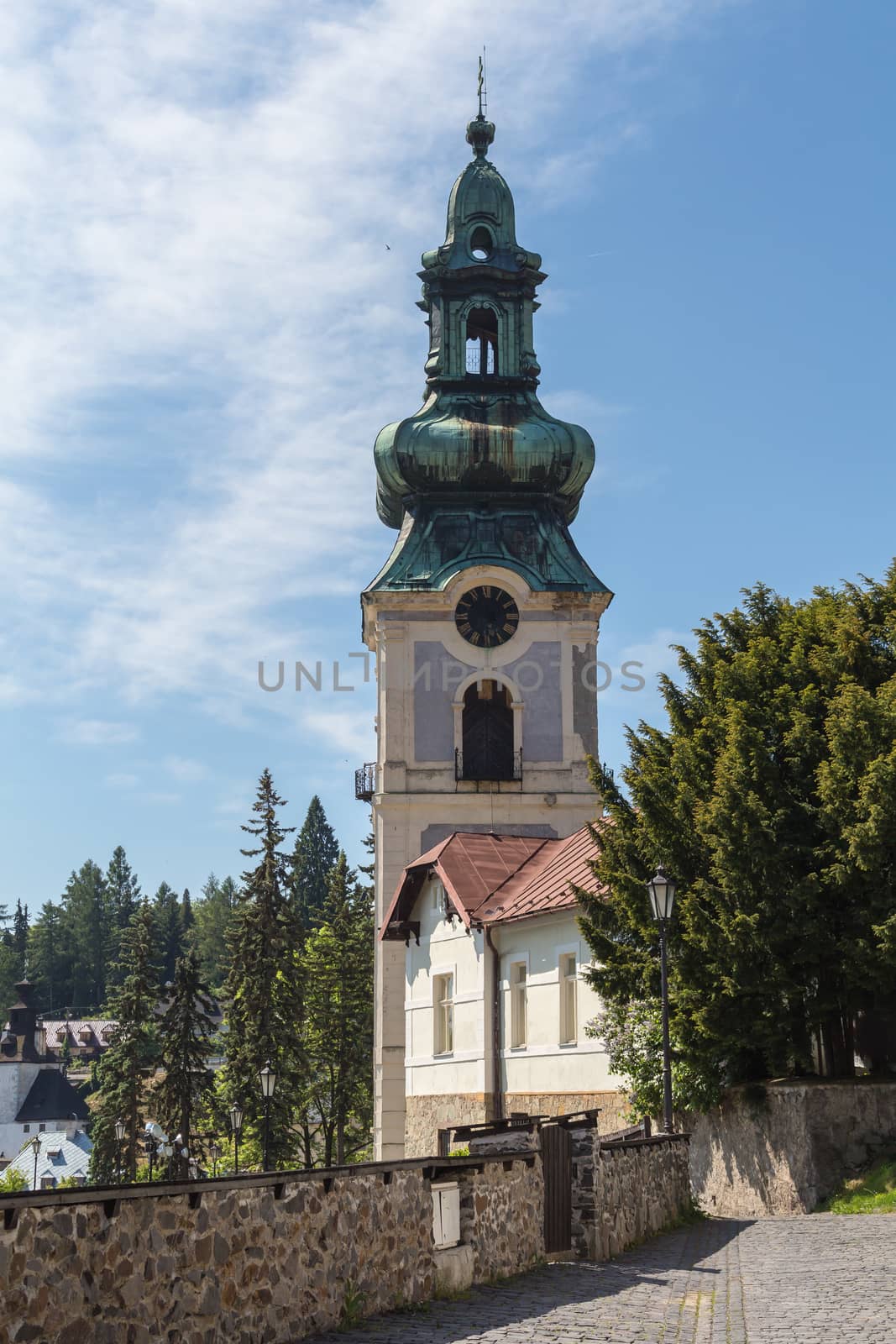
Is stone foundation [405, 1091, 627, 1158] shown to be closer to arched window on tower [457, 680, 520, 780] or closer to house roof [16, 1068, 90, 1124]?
arched window on tower [457, 680, 520, 780]

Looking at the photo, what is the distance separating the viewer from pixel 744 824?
23734mm

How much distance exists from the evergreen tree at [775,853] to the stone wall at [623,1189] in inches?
107

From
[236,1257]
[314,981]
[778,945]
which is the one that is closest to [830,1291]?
[236,1257]

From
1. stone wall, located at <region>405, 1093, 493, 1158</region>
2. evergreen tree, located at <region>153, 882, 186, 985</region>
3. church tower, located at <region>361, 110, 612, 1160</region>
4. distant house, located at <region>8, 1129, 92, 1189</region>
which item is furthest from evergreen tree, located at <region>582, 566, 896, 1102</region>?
evergreen tree, located at <region>153, 882, 186, 985</region>

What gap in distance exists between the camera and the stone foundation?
2991 centimetres

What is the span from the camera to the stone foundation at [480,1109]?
98.1 ft

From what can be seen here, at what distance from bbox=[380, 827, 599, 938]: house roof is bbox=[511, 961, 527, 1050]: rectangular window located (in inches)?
42.7

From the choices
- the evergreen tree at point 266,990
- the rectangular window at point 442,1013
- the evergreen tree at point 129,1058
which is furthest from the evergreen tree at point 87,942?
the rectangular window at point 442,1013

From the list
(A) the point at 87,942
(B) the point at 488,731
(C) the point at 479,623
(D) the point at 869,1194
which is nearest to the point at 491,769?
(B) the point at 488,731

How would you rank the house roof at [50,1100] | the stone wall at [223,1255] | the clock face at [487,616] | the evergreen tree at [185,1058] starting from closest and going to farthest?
the stone wall at [223,1255] → the clock face at [487,616] → the evergreen tree at [185,1058] → the house roof at [50,1100]

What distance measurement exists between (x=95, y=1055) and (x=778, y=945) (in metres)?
164

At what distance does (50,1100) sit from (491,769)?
112 metres

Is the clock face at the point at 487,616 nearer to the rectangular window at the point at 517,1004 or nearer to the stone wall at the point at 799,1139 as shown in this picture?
the rectangular window at the point at 517,1004

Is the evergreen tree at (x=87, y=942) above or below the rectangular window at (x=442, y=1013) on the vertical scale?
above
